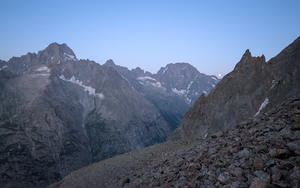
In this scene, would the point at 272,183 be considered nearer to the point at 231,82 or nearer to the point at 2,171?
the point at 231,82

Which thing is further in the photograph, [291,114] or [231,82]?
[231,82]

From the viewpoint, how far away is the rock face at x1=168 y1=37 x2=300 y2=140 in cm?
2602

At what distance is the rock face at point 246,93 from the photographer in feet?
85.4

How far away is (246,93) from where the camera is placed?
3584cm

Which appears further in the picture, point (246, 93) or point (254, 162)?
point (246, 93)

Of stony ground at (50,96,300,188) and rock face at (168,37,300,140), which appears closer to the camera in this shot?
stony ground at (50,96,300,188)

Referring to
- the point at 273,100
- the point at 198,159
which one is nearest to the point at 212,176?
the point at 198,159

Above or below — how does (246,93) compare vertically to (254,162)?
above

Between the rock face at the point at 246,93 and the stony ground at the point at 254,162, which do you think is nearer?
the stony ground at the point at 254,162

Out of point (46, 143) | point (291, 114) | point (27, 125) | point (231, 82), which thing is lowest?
point (291, 114)

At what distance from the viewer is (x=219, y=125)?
36906 millimetres

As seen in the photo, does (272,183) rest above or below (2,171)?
below

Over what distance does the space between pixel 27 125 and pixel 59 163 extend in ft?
159

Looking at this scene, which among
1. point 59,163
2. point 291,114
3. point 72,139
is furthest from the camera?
point 72,139
